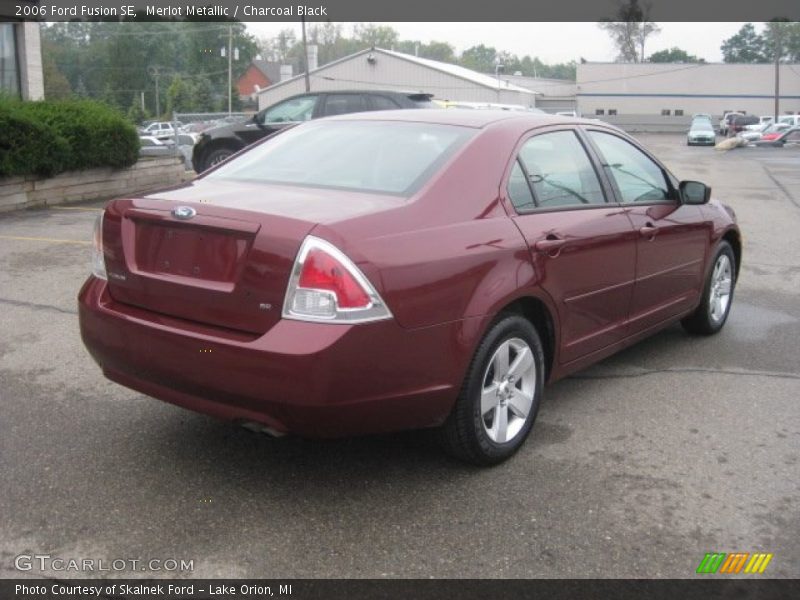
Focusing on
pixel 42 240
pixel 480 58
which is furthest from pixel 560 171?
pixel 480 58

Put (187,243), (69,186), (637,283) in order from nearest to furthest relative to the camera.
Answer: (187,243) < (637,283) < (69,186)

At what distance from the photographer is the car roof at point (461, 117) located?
432cm

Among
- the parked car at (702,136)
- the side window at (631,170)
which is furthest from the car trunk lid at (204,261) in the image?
the parked car at (702,136)

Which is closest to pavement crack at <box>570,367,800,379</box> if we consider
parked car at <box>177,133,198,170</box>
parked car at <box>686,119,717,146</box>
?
parked car at <box>177,133,198,170</box>

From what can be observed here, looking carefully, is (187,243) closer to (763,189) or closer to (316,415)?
(316,415)

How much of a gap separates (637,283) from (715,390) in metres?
0.82

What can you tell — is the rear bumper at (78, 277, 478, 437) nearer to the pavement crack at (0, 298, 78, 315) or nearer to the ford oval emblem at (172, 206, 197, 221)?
the ford oval emblem at (172, 206, 197, 221)

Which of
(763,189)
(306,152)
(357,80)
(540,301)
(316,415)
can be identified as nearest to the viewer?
(316,415)

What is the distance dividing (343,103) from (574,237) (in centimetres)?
1019

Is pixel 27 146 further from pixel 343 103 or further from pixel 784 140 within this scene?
pixel 784 140

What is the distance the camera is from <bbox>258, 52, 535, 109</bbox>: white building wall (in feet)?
191

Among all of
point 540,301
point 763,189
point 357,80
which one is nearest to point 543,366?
point 540,301

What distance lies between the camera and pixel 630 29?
4289 inches

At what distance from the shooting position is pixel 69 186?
12.6 metres
